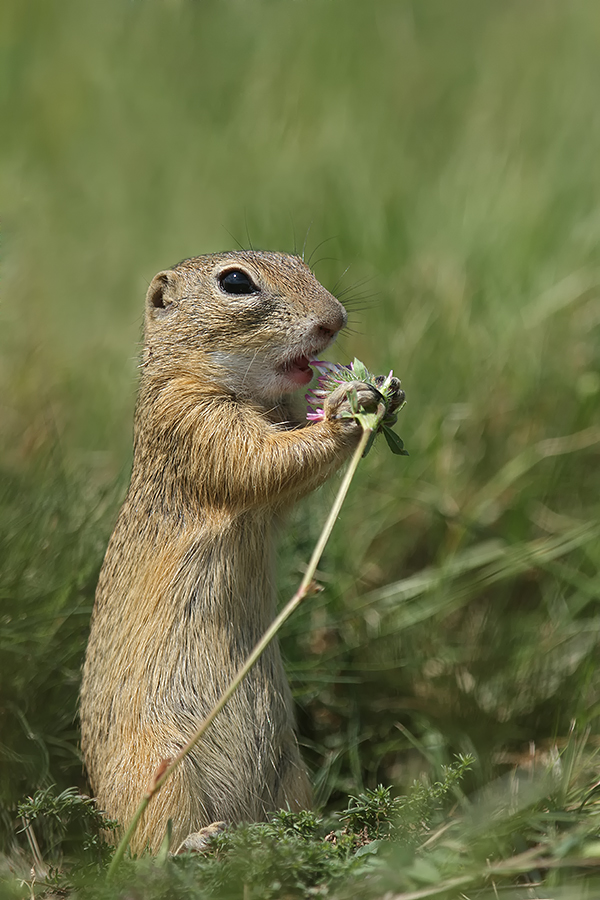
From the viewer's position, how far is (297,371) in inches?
146

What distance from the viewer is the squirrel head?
3.64 metres

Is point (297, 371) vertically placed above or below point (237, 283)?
below

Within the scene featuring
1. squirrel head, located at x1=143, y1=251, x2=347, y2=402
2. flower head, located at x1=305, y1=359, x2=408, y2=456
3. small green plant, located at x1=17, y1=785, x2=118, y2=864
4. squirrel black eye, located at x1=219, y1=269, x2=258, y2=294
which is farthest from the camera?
squirrel black eye, located at x1=219, y1=269, x2=258, y2=294

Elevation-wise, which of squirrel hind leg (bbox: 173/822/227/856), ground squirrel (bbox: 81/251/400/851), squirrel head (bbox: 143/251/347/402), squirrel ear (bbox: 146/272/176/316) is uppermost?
squirrel ear (bbox: 146/272/176/316)

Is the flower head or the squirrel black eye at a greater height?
the squirrel black eye

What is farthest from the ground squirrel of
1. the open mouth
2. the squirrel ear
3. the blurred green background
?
the blurred green background

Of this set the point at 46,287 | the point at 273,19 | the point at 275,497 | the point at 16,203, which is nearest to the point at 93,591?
the point at 275,497

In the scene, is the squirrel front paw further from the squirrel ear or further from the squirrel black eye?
the squirrel ear

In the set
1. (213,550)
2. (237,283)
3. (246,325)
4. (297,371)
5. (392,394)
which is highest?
(237,283)

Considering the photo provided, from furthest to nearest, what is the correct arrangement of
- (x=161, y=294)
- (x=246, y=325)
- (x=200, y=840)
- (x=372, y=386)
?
(x=161, y=294) < (x=246, y=325) < (x=372, y=386) < (x=200, y=840)

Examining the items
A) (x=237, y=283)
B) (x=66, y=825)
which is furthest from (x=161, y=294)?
(x=66, y=825)

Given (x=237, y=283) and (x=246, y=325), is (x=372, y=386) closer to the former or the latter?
(x=246, y=325)

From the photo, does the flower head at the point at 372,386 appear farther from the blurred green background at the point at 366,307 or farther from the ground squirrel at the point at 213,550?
the blurred green background at the point at 366,307

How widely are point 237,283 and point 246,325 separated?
0.20 metres
